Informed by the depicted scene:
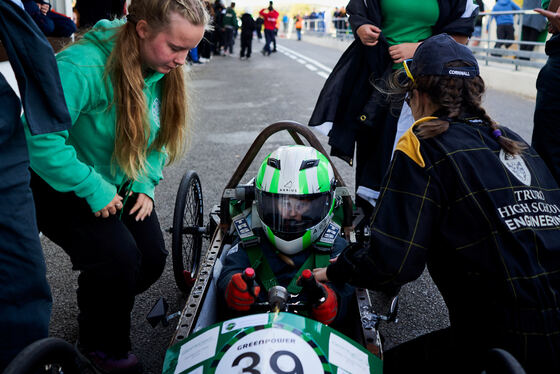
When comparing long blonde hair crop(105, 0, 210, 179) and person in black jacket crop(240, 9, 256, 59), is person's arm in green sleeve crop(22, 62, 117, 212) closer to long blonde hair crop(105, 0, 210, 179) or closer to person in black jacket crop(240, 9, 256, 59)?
long blonde hair crop(105, 0, 210, 179)

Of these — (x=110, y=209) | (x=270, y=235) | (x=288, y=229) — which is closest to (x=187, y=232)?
(x=270, y=235)

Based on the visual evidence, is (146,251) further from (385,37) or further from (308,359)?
(385,37)

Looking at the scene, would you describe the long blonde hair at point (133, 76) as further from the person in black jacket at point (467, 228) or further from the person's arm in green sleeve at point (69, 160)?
the person in black jacket at point (467, 228)

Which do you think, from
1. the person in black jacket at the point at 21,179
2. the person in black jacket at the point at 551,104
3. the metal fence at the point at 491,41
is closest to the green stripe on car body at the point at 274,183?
the person in black jacket at the point at 21,179

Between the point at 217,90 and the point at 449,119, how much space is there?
10711 mm

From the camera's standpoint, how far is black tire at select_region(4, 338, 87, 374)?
4.98 ft

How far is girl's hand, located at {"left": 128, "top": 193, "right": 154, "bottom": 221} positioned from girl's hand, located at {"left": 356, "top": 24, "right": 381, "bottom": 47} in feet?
5.26

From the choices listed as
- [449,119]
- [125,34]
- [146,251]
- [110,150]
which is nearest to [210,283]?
[146,251]

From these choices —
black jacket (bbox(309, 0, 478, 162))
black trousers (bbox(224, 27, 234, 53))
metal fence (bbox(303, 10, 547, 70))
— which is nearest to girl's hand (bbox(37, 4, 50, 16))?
black jacket (bbox(309, 0, 478, 162))

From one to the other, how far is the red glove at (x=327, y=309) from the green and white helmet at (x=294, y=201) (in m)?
0.46

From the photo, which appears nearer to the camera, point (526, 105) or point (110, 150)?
point (110, 150)

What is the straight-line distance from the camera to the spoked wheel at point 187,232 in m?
3.13

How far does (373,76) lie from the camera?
3.33 metres

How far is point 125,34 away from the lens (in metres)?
2.35
